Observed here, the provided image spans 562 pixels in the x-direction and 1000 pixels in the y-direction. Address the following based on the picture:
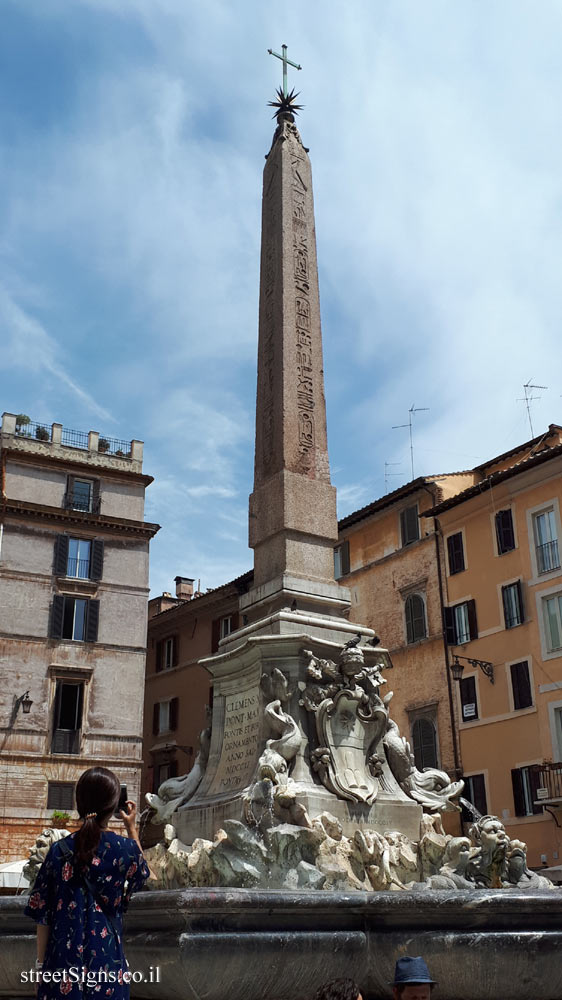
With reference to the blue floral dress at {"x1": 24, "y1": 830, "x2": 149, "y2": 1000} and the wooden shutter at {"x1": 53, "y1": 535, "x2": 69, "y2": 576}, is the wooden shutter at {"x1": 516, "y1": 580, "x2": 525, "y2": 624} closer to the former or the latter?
the wooden shutter at {"x1": 53, "y1": 535, "x2": 69, "y2": 576}

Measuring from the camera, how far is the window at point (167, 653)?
36375mm

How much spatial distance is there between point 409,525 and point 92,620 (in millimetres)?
9787

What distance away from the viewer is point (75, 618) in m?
28.8

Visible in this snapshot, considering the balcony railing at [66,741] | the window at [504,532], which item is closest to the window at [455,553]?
the window at [504,532]

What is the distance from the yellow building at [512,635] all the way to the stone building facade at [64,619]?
9.40 meters

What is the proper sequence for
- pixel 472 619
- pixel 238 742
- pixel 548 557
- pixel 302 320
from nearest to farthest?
pixel 238 742 → pixel 302 320 → pixel 548 557 → pixel 472 619

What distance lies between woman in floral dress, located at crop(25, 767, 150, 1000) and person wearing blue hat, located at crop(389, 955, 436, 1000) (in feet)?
3.15

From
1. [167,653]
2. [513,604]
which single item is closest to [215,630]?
[167,653]

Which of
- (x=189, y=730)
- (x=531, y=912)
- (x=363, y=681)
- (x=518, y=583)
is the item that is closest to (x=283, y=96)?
(x=363, y=681)

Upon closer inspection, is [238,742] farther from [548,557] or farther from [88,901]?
[548,557]

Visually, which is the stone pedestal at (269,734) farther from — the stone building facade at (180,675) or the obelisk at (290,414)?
the stone building facade at (180,675)

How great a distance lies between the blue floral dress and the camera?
3.27 meters

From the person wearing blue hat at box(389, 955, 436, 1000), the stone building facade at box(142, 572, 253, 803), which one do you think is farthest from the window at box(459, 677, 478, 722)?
the person wearing blue hat at box(389, 955, 436, 1000)

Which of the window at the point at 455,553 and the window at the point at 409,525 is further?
the window at the point at 409,525
